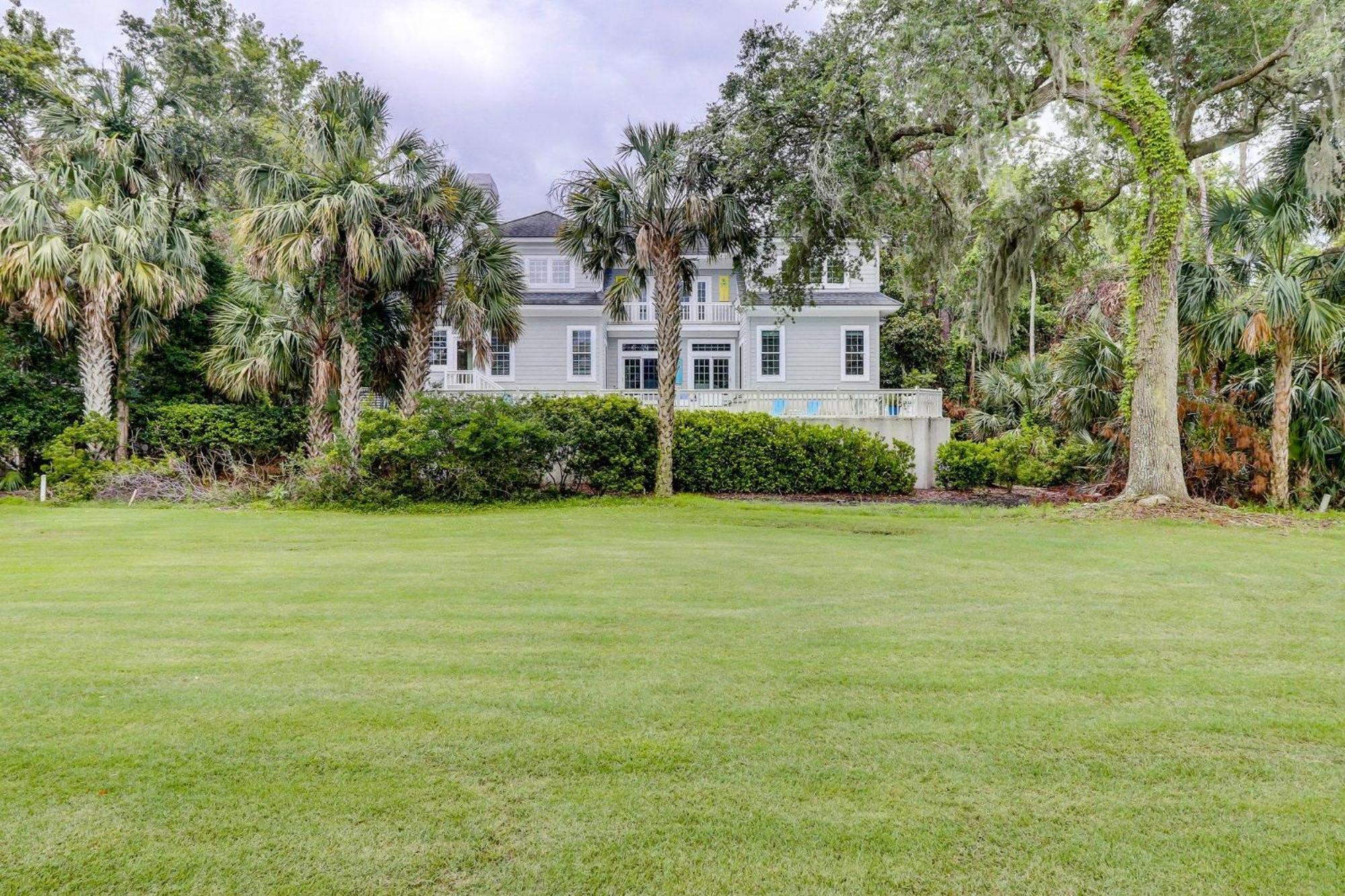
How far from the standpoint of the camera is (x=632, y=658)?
3760mm

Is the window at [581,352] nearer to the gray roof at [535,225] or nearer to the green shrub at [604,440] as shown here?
the gray roof at [535,225]

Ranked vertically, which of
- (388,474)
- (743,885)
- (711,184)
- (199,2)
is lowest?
A: (743,885)

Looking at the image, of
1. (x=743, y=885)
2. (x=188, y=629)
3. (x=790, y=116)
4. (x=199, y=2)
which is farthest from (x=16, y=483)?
(x=199, y=2)

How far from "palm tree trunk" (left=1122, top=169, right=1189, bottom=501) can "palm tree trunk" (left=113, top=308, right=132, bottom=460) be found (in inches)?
730

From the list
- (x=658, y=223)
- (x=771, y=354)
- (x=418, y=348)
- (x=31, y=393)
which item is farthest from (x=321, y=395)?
(x=771, y=354)

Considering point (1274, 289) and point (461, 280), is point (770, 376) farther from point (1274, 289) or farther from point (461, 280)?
point (1274, 289)

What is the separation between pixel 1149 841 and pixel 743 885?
121 cm

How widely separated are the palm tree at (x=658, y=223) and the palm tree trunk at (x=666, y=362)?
15 mm

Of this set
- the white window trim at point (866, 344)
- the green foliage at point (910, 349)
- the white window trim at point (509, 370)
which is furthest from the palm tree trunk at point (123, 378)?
the green foliage at point (910, 349)

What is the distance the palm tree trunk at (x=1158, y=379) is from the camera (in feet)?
35.9

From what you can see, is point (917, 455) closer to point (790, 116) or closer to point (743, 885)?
point (790, 116)

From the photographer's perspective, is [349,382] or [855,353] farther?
[855,353]

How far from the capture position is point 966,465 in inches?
607

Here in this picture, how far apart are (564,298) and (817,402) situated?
9.89 m
